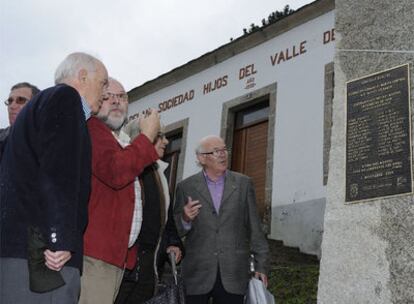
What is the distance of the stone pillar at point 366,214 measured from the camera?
305 cm

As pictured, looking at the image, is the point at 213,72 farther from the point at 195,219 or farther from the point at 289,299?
the point at 195,219

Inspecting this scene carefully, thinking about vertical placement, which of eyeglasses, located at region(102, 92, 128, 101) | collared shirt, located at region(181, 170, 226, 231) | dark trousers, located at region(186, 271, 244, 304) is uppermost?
eyeglasses, located at region(102, 92, 128, 101)

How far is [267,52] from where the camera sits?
12.0 metres

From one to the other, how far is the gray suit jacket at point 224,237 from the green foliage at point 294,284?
75.3 inches

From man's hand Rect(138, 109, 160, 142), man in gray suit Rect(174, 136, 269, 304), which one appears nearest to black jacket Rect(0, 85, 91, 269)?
man's hand Rect(138, 109, 160, 142)

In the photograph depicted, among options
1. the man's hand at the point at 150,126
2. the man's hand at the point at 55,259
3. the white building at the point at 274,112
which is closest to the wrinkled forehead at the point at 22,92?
the man's hand at the point at 150,126

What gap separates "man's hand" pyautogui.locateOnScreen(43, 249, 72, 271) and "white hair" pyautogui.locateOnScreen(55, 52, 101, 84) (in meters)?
0.86

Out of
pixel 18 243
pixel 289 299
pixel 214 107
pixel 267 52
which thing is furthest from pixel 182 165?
pixel 18 243

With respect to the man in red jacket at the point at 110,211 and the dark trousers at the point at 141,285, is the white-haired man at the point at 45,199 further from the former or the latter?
the dark trousers at the point at 141,285

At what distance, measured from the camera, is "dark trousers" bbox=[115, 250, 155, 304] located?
2.88 m

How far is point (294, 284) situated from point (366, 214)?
9.87 ft

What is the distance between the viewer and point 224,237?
3676mm

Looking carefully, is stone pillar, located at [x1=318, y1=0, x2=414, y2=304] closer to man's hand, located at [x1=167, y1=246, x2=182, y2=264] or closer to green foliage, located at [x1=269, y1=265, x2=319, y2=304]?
man's hand, located at [x1=167, y1=246, x2=182, y2=264]

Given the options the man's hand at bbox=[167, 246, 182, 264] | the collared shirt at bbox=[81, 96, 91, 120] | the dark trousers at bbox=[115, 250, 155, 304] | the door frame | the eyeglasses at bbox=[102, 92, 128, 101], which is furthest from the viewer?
the door frame
